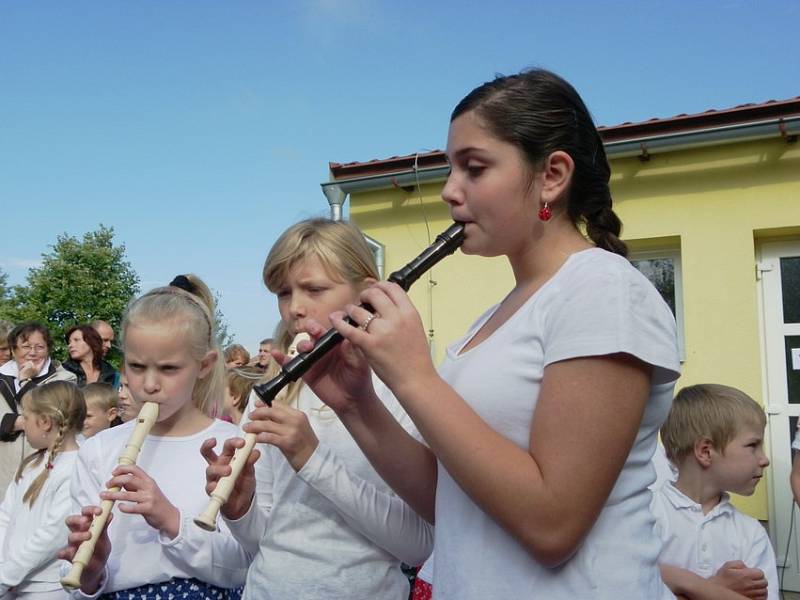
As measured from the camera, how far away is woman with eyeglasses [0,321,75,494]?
227 inches

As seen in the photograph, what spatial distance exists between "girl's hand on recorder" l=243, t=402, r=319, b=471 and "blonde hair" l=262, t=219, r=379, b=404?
0.35m

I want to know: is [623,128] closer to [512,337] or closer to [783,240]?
[783,240]

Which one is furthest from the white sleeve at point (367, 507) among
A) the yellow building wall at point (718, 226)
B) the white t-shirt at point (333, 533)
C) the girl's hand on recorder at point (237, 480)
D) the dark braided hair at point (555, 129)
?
the yellow building wall at point (718, 226)

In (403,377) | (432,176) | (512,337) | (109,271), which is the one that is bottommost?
(403,377)

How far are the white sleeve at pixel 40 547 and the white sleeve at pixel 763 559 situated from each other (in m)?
2.78

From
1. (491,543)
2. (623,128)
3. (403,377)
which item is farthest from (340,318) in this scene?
(623,128)

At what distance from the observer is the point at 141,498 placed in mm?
2139

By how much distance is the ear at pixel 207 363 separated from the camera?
271cm

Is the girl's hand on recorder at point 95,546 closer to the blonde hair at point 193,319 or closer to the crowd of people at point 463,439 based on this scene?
the crowd of people at point 463,439

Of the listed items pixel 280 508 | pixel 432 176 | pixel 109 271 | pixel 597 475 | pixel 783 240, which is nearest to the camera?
pixel 597 475

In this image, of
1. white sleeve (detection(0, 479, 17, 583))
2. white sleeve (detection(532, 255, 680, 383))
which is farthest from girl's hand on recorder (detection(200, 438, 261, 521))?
white sleeve (detection(0, 479, 17, 583))

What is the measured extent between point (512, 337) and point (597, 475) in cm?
30

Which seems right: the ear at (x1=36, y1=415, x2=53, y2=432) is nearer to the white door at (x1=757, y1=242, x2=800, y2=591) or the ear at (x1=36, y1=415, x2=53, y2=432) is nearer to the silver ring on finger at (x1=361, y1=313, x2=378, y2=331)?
the silver ring on finger at (x1=361, y1=313, x2=378, y2=331)

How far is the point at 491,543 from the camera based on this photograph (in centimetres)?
127
